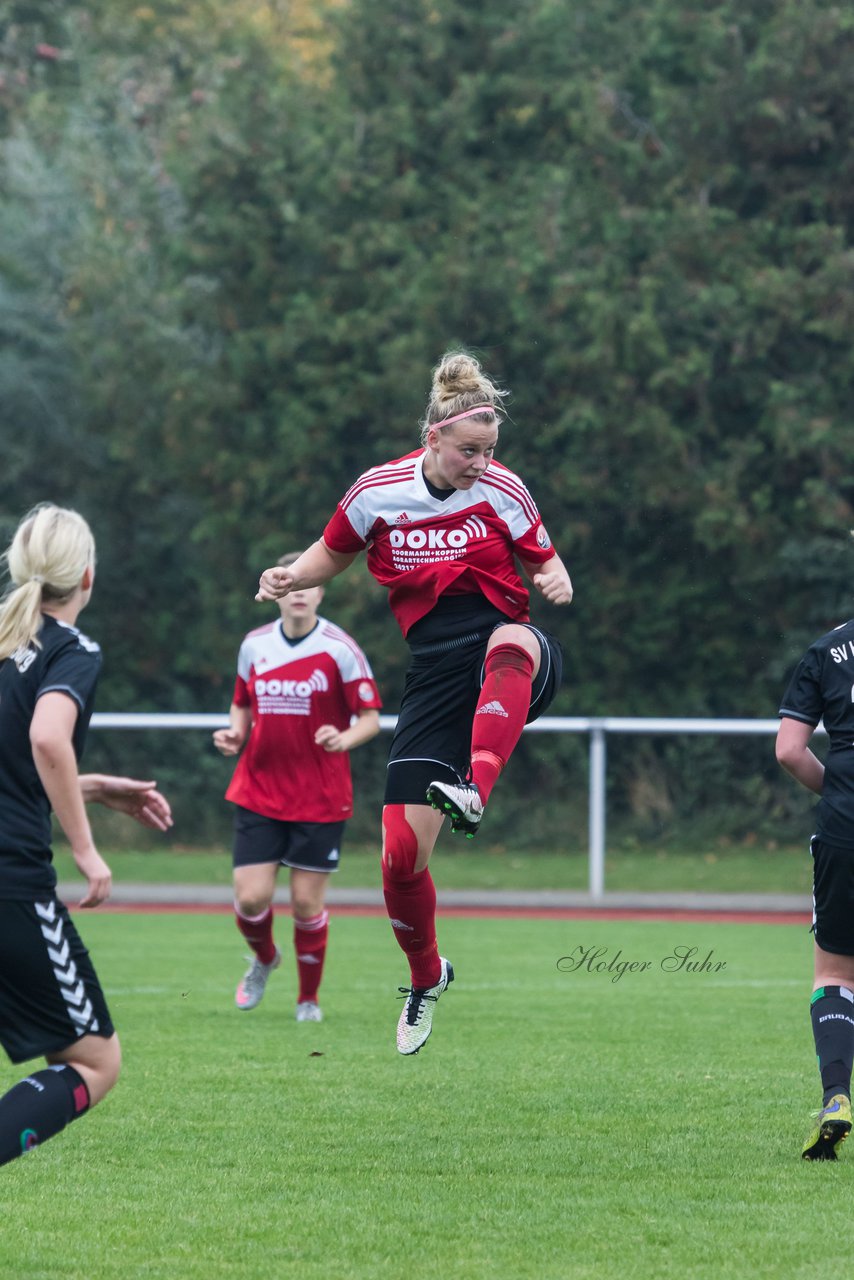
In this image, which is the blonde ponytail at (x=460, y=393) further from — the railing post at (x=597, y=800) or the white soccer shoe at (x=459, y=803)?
the railing post at (x=597, y=800)

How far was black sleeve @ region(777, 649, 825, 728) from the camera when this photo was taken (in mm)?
5547

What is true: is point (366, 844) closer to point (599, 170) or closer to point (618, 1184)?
point (599, 170)

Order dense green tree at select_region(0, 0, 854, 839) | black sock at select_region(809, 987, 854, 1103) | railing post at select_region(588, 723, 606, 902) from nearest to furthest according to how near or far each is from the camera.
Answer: black sock at select_region(809, 987, 854, 1103) → railing post at select_region(588, 723, 606, 902) → dense green tree at select_region(0, 0, 854, 839)

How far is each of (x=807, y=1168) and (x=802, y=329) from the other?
1746 cm

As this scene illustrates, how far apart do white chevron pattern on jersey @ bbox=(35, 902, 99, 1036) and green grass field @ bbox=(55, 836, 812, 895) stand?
1372 cm

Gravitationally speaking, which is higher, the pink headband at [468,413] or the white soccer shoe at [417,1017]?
the pink headband at [468,413]

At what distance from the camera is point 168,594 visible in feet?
86.0

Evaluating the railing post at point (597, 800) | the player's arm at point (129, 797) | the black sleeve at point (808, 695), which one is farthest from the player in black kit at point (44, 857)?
the railing post at point (597, 800)

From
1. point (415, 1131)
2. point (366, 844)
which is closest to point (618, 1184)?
point (415, 1131)

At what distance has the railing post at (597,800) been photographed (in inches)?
701

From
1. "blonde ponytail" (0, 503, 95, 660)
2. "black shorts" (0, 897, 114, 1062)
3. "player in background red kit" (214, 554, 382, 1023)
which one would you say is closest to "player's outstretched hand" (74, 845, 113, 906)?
"black shorts" (0, 897, 114, 1062)

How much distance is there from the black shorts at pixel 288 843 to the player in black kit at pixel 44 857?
15.2 feet

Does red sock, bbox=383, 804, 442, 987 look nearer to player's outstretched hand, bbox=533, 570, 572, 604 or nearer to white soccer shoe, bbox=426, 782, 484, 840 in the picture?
white soccer shoe, bbox=426, 782, 484, 840

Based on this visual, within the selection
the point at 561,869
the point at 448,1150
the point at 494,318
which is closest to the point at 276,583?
the point at 448,1150
